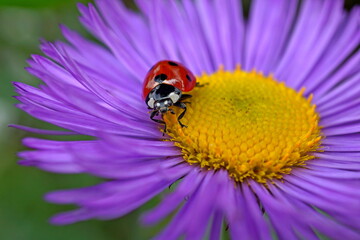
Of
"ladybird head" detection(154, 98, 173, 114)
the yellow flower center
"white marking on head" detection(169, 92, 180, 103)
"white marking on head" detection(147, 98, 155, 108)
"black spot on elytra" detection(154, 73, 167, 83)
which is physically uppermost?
"black spot on elytra" detection(154, 73, 167, 83)

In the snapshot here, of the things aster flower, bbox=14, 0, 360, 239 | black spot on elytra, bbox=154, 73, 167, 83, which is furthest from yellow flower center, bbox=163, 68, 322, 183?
black spot on elytra, bbox=154, 73, 167, 83

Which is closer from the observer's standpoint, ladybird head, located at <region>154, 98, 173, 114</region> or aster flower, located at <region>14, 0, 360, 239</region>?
aster flower, located at <region>14, 0, 360, 239</region>

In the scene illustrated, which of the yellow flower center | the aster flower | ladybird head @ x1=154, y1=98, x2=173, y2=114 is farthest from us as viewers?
ladybird head @ x1=154, y1=98, x2=173, y2=114

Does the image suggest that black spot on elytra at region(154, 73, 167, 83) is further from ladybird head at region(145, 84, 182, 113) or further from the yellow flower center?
the yellow flower center

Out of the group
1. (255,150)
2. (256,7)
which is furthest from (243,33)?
(255,150)

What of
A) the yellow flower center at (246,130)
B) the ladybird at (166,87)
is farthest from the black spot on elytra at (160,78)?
the yellow flower center at (246,130)

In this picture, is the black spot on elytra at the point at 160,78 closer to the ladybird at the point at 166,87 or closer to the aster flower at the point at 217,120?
the ladybird at the point at 166,87

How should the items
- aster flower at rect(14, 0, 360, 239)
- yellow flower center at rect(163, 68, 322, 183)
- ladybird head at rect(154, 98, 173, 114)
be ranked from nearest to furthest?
aster flower at rect(14, 0, 360, 239), yellow flower center at rect(163, 68, 322, 183), ladybird head at rect(154, 98, 173, 114)
